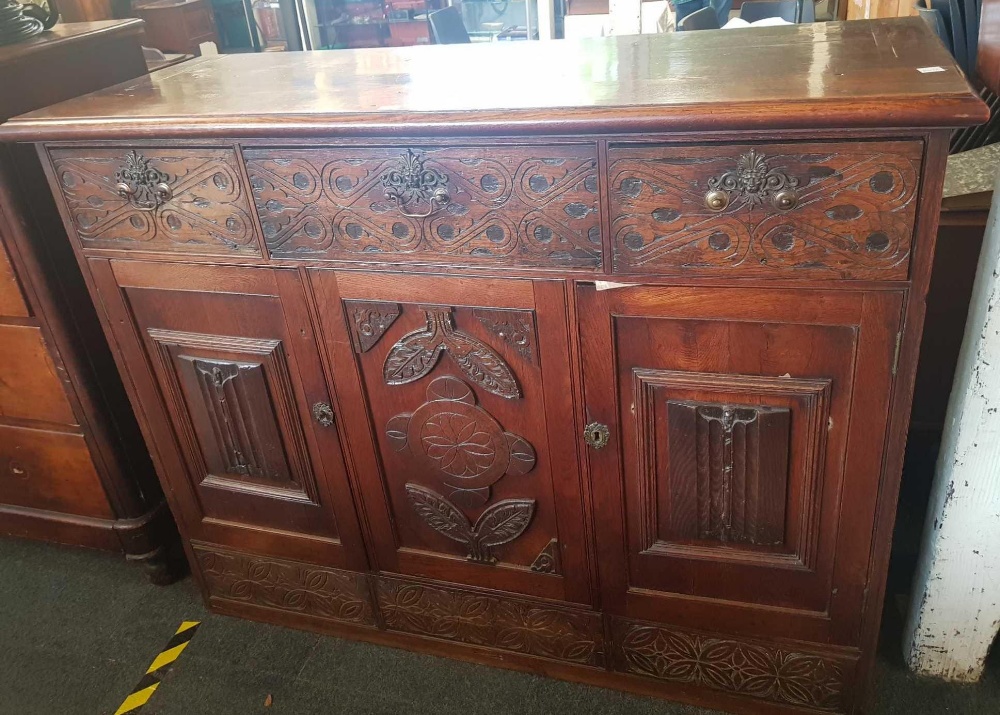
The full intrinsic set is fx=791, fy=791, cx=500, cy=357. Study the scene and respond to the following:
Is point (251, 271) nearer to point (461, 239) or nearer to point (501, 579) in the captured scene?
point (461, 239)

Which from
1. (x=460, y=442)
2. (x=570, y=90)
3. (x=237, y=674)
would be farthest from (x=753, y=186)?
(x=237, y=674)

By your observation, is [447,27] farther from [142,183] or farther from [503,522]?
[503,522]

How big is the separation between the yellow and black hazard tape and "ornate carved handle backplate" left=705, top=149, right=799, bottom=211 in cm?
139

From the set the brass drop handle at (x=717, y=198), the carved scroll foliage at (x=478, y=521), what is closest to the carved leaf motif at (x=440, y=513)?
the carved scroll foliage at (x=478, y=521)

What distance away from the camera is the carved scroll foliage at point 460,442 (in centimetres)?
128

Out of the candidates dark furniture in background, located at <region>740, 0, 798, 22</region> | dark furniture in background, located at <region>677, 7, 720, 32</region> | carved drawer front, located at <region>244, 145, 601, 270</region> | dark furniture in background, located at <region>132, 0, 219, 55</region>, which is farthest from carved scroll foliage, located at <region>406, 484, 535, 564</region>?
dark furniture in background, located at <region>132, 0, 219, 55</region>

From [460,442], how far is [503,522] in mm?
169

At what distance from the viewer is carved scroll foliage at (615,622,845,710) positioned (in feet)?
4.31

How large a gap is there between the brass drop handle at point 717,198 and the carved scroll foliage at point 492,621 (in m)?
0.78

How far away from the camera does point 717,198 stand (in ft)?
3.18

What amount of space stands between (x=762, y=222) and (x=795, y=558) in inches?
21.8

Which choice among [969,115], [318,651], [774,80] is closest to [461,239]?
[774,80]

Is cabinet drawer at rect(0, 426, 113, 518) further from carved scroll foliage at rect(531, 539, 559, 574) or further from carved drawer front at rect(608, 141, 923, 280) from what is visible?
carved drawer front at rect(608, 141, 923, 280)

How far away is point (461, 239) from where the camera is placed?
3.66 feet
